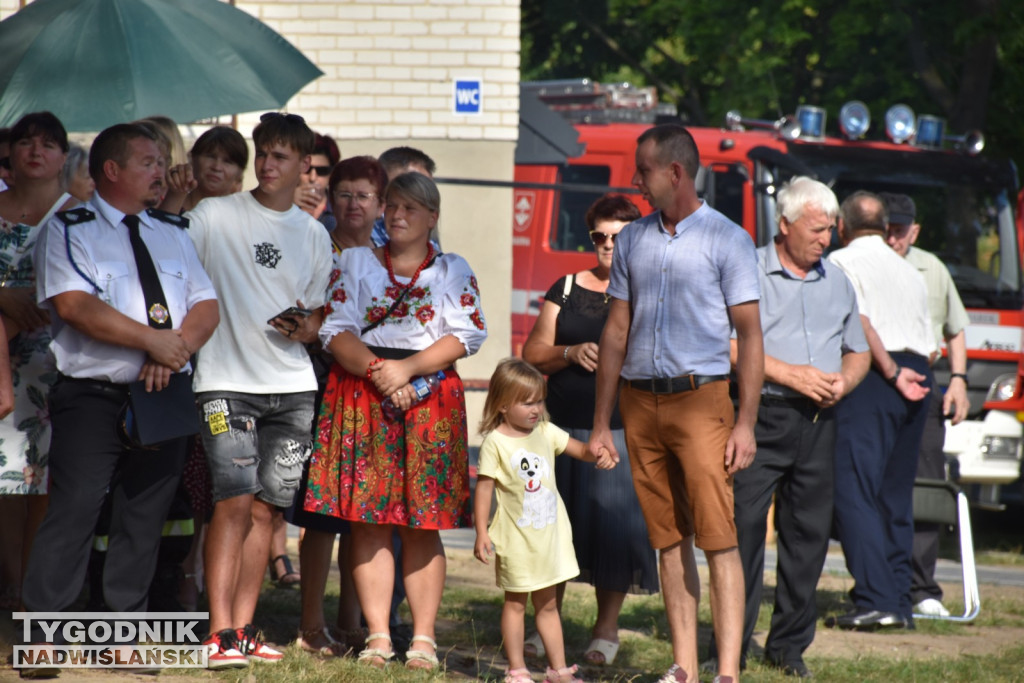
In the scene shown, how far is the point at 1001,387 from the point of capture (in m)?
9.99

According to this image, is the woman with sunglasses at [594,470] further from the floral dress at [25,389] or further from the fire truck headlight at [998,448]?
the fire truck headlight at [998,448]

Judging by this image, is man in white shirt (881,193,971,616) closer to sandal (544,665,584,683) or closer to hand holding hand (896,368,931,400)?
hand holding hand (896,368,931,400)

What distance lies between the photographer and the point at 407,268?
5.38 meters

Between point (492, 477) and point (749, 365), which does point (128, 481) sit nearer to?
point (492, 477)

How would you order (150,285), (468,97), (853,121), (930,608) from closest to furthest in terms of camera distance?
1. (150,285)
2. (930,608)
3. (853,121)
4. (468,97)

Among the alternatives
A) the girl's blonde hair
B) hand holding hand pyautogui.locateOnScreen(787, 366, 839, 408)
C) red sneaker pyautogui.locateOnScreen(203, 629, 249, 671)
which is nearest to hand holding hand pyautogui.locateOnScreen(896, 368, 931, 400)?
hand holding hand pyautogui.locateOnScreen(787, 366, 839, 408)

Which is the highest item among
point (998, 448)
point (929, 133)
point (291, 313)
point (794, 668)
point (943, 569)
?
point (929, 133)

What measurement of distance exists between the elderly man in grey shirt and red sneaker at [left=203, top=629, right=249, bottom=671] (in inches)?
82.1

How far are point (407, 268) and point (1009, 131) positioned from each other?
390 inches

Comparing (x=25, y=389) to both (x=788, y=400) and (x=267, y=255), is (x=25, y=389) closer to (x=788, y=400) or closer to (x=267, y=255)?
(x=267, y=255)

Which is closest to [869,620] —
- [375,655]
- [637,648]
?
[637,648]

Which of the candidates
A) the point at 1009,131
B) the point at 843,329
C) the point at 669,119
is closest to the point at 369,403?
the point at 843,329

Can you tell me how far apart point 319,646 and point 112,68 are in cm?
267

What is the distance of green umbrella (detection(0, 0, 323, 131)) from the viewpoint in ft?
19.0
